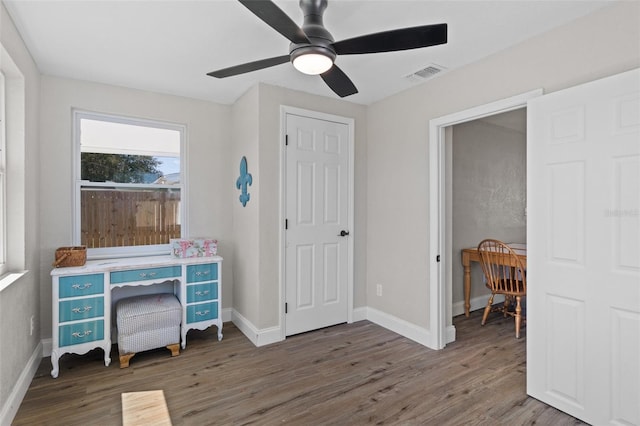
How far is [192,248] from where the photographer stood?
10.9 ft

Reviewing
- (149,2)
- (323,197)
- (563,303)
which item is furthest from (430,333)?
(149,2)

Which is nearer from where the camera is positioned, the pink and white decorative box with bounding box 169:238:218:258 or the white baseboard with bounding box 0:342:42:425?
the white baseboard with bounding box 0:342:42:425

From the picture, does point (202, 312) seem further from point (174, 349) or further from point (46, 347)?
point (46, 347)

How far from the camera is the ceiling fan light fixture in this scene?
1720 millimetres

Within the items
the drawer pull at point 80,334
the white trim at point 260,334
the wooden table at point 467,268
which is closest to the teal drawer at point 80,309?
the drawer pull at point 80,334

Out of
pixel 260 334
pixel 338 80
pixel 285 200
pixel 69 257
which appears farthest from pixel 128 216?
pixel 338 80

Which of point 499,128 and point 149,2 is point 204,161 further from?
point 499,128

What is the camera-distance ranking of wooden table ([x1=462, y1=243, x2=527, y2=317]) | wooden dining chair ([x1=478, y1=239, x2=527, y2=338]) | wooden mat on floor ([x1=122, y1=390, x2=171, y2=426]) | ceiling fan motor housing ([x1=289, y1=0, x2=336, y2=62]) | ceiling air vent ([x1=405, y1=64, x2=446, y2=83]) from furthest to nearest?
1. wooden table ([x1=462, y1=243, x2=527, y2=317])
2. wooden dining chair ([x1=478, y1=239, x2=527, y2=338])
3. ceiling air vent ([x1=405, y1=64, x2=446, y2=83])
4. wooden mat on floor ([x1=122, y1=390, x2=171, y2=426])
5. ceiling fan motor housing ([x1=289, y1=0, x2=336, y2=62])

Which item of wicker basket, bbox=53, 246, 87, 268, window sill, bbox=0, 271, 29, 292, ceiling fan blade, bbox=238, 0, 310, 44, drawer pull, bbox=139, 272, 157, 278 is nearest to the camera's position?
ceiling fan blade, bbox=238, 0, 310, 44

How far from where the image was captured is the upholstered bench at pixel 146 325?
9.25 feet

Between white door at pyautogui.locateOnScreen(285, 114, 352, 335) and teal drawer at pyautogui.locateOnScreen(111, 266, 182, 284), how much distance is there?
3.44 feet

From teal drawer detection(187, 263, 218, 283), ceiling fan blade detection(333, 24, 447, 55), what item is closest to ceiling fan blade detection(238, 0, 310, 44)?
ceiling fan blade detection(333, 24, 447, 55)

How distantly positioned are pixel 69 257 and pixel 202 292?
111 cm

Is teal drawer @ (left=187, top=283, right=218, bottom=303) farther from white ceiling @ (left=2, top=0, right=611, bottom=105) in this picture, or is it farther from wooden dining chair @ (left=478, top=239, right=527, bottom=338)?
wooden dining chair @ (left=478, top=239, right=527, bottom=338)
